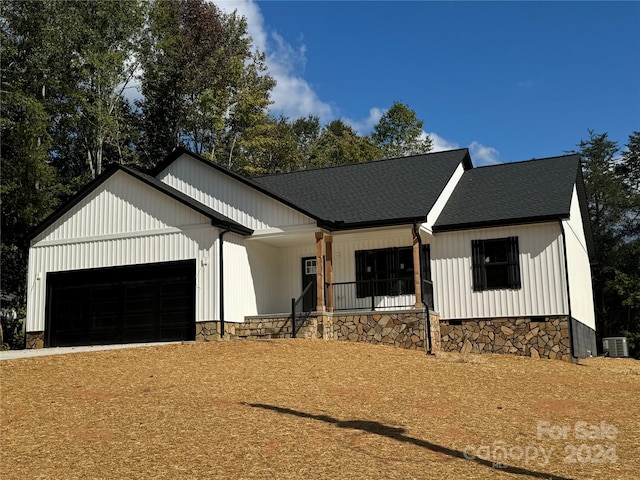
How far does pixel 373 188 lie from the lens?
872 inches

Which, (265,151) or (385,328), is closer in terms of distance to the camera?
(385,328)

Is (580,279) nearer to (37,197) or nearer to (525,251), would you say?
(525,251)

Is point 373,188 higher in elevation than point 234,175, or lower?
lower

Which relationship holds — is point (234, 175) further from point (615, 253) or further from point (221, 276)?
point (615, 253)

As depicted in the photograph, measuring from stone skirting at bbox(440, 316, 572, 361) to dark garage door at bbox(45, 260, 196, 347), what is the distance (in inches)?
296

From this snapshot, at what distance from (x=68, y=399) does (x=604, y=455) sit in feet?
25.2

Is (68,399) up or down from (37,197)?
down

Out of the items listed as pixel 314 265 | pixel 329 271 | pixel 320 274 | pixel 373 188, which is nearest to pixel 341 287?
pixel 314 265

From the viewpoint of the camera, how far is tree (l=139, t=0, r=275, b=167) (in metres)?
38.3

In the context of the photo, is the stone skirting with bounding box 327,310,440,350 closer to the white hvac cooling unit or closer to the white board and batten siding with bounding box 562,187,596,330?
the white board and batten siding with bounding box 562,187,596,330

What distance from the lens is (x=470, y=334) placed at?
64.0 feet

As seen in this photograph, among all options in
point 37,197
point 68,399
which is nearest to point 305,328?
point 68,399

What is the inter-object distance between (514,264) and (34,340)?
47.3 feet

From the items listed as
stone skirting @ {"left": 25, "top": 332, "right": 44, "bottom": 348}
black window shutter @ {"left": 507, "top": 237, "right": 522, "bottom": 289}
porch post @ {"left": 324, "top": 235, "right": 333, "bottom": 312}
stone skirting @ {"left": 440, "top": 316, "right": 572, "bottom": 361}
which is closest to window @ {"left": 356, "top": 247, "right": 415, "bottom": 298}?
porch post @ {"left": 324, "top": 235, "right": 333, "bottom": 312}
